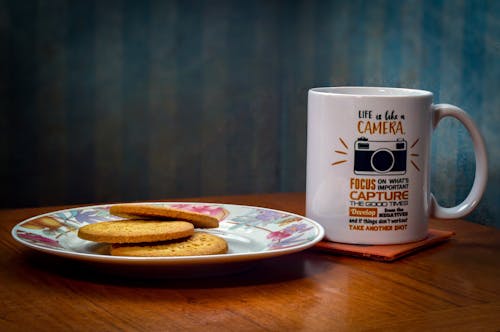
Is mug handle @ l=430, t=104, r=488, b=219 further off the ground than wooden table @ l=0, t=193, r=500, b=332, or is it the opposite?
mug handle @ l=430, t=104, r=488, b=219

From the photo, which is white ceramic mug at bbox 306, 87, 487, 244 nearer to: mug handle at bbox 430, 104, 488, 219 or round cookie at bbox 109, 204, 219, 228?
mug handle at bbox 430, 104, 488, 219

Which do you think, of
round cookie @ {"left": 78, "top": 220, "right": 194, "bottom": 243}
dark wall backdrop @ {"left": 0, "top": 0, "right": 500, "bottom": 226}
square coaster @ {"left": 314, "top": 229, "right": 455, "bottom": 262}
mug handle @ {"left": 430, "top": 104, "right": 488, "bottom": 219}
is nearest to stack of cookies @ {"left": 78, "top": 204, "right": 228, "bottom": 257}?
round cookie @ {"left": 78, "top": 220, "right": 194, "bottom": 243}

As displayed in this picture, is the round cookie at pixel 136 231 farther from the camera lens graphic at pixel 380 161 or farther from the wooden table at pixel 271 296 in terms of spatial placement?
the camera lens graphic at pixel 380 161

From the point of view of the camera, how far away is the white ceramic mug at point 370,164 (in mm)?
864

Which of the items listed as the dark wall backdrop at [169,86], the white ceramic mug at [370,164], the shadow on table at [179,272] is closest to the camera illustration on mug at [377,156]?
the white ceramic mug at [370,164]

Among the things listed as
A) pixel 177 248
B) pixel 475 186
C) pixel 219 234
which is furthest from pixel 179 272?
pixel 475 186

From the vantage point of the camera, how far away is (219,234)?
0.91m

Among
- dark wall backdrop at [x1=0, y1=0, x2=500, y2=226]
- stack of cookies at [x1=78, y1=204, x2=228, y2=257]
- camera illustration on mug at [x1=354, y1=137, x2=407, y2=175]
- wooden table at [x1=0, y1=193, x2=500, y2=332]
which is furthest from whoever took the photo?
dark wall backdrop at [x1=0, y1=0, x2=500, y2=226]

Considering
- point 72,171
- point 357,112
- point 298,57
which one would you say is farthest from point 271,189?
point 357,112

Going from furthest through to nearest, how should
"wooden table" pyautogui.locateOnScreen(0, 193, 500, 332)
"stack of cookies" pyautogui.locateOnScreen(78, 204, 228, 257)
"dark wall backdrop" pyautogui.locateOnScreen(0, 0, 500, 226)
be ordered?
"dark wall backdrop" pyautogui.locateOnScreen(0, 0, 500, 226) → "stack of cookies" pyautogui.locateOnScreen(78, 204, 228, 257) → "wooden table" pyautogui.locateOnScreen(0, 193, 500, 332)

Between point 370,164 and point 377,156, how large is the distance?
1 cm

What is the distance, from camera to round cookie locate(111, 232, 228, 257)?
29.6 inches

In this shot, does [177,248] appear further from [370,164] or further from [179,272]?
[370,164]

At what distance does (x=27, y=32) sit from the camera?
5.06 feet
